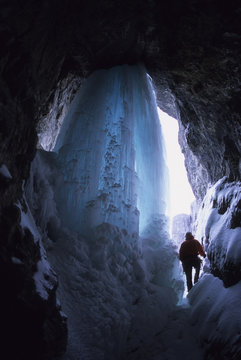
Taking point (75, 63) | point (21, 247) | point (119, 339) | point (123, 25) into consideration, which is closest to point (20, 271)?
point (21, 247)

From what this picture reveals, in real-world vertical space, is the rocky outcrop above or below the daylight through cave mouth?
below

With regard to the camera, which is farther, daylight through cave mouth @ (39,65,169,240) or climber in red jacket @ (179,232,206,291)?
daylight through cave mouth @ (39,65,169,240)

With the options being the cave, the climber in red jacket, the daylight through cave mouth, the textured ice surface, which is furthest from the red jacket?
the daylight through cave mouth

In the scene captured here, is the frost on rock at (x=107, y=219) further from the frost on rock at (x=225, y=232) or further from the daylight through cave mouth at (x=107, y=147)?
the frost on rock at (x=225, y=232)

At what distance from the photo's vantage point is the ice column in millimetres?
6430

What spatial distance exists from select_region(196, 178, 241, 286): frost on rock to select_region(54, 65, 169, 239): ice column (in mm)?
2231

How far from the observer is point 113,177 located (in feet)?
23.5

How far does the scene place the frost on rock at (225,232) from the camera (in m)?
3.79

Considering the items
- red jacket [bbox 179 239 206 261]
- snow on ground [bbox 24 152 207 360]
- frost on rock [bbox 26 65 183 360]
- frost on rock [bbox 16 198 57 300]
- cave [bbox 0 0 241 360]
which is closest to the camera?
cave [bbox 0 0 241 360]

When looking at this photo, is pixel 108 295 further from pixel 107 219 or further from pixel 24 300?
pixel 24 300

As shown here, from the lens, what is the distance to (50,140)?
8820 millimetres

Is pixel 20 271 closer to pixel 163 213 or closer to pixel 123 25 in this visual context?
pixel 123 25

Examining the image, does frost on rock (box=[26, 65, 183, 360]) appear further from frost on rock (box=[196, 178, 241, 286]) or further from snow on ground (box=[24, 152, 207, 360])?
frost on rock (box=[196, 178, 241, 286])

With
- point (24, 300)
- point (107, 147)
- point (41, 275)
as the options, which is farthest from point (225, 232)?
point (107, 147)
